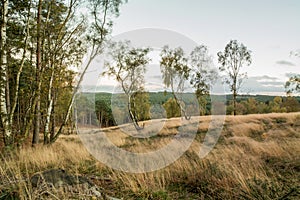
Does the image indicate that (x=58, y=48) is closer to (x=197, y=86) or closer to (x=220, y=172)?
(x=220, y=172)

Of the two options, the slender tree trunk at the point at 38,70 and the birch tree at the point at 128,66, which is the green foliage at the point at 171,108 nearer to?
the birch tree at the point at 128,66

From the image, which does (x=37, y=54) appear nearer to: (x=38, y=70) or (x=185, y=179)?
(x=38, y=70)

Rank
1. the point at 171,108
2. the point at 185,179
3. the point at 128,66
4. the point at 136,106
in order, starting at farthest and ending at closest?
the point at 171,108, the point at 136,106, the point at 128,66, the point at 185,179

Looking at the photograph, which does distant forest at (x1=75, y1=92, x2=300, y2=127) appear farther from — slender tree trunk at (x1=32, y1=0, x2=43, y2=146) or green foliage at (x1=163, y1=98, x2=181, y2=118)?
slender tree trunk at (x1=32, y1=0, x2=43, y2=146)

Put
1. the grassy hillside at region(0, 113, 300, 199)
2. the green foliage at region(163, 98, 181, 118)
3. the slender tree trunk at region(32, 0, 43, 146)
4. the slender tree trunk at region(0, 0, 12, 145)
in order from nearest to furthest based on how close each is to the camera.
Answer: the grassy hillside at region(0, 113, 300, 199)
the slender tree trunk at region(0, 0, 12, 145)
the slender tree trunk at region(32, 0, 43, 146)
the green foliage at region(163, 98, 181, 118)

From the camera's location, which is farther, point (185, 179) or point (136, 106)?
point (136, 106)

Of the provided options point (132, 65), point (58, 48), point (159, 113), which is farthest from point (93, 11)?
point (159, 113)

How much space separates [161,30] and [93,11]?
4088mm

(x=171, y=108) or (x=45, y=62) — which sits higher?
(x=45, y=62)

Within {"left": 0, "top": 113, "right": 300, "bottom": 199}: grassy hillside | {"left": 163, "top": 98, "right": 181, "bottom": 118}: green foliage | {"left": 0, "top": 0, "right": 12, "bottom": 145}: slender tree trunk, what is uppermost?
{"left": 0, "top": 0, "right": 12, "bottom": 145}: slender tree trunk

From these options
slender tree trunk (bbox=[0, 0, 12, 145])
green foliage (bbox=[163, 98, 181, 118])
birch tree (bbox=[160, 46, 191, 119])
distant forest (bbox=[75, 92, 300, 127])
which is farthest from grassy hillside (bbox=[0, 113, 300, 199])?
green foliage (bbox=[163, 98, 181, 118])

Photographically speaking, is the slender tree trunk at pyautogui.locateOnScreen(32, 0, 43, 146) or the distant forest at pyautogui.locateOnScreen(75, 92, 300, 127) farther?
the distant forest at pyautogui.locateOnScreen(75, 92, 300, 127)

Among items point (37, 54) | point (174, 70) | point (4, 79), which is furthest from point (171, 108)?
point (4, 79)

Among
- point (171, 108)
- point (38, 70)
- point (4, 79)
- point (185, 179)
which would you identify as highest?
point (38, 70)
